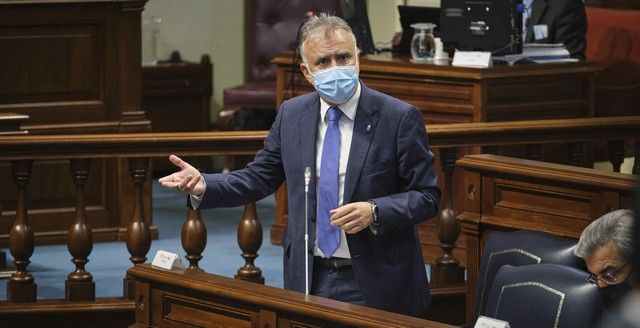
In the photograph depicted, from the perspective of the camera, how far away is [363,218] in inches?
105

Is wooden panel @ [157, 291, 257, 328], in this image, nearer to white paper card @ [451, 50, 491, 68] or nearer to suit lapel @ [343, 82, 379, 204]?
suit lapel @ [343, 82, 379, 204]

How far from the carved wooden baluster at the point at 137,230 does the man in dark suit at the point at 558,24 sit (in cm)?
293

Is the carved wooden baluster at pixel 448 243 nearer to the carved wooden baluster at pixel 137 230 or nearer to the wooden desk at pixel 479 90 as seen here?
the wooden desk at pixel 479 90

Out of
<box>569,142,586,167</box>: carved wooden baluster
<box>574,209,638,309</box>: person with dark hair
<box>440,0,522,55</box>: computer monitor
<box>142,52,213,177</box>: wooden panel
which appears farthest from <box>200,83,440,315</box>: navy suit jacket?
<box>142,52,213,177</box>: wooden panel

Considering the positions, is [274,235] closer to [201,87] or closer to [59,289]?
[59,289]

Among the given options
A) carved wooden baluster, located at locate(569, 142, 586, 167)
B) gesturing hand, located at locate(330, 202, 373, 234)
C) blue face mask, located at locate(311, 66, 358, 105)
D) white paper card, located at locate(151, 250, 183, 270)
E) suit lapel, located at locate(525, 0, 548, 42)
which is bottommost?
white paper card, located at locate(151, 250, 183, 270)

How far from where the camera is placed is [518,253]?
340cm

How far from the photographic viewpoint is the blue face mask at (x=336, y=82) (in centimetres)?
280

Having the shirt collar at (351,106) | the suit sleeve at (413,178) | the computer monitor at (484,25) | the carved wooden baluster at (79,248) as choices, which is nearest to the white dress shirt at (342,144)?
the shirt collar at (351,106)

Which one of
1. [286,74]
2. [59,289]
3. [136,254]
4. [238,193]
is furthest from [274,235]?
[238,193]

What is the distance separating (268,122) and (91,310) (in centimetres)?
434

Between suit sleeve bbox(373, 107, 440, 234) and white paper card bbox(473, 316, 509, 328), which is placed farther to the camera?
suit sleeve bbox(373, 107, 440, 234)

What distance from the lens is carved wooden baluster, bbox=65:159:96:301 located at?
14.4 feet

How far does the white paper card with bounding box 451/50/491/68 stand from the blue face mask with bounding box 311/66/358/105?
107 inches
